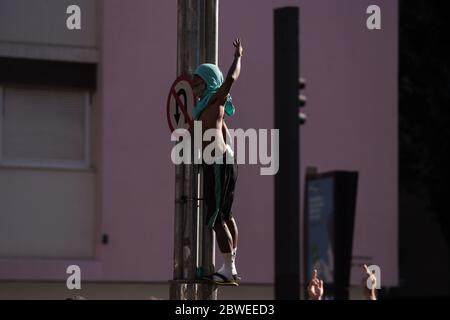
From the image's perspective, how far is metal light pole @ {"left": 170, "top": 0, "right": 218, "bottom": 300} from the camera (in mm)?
9312

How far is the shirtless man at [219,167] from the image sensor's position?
9148 millimetres

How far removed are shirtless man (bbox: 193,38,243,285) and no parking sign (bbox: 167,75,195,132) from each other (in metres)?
0.10

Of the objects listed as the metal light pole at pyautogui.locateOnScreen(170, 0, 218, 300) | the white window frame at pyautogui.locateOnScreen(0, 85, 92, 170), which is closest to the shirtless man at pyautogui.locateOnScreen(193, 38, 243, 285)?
the metal light pole at pyautogui.locateOnScreen(170, 0, 218, 300)

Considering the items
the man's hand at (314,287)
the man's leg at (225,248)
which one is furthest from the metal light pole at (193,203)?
the man's hand at (314,287)

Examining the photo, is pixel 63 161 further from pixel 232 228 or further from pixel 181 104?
pixel 232 228

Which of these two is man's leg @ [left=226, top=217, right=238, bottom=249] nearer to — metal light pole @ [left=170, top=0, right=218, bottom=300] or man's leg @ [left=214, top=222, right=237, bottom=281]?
man's leg @ [left=214, top=222, right=237, bottom=281]

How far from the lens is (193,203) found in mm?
9375

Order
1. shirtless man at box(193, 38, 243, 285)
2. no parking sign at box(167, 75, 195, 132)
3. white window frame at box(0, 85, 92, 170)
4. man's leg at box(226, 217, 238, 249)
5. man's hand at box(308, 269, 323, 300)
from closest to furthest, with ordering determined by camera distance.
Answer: shirtless man at box(193, 38, 243, 285), man's leg at box(226, 217, 238, 249), no parking sign at box(167, 75, 195, 132), man's hand at box(308, 269, 323, 300), white window frame at box(0, 85, 92, 170)

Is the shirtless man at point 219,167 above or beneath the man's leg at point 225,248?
above

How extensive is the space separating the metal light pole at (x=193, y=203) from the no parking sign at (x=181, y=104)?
112 mm

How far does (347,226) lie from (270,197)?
2.33 metres

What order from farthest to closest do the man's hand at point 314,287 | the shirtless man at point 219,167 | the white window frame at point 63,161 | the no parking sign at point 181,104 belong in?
the white window frame at point 63,161 → the man's hand at point 314,287 → the no parking sign at point 181,104 → the shirtless man at point 219,167

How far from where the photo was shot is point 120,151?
2145 centimetres

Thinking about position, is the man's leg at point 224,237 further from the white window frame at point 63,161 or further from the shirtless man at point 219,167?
the white window frame at point 63,161
